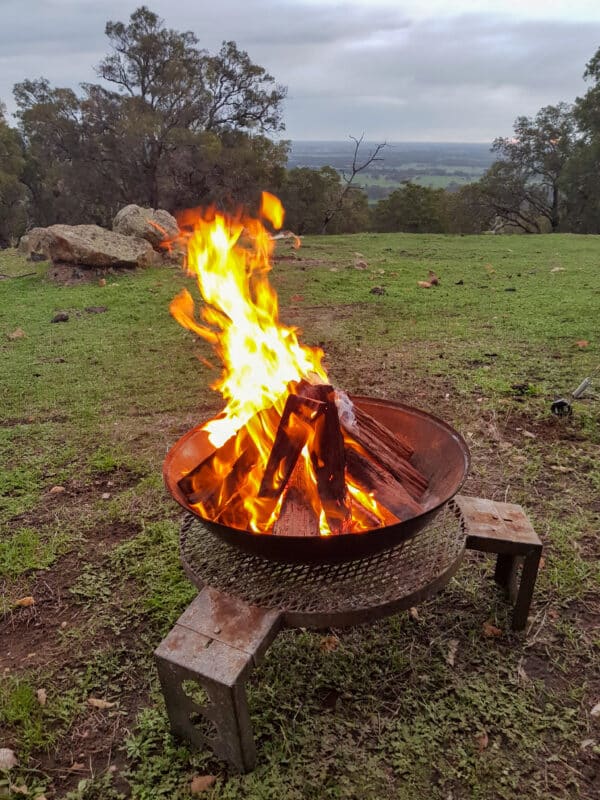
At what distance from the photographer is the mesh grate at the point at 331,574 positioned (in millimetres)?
2205

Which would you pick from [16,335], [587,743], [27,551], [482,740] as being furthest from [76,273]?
[587,743]

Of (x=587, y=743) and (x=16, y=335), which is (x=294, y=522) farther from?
(x=16, y=335)

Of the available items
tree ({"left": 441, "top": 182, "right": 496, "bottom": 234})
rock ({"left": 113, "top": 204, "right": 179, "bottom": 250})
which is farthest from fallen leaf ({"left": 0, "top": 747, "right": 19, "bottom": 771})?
tree ({"left": 441, "top": 182, "right": 496, "bottom": 234})

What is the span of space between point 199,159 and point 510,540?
2156 centimetres

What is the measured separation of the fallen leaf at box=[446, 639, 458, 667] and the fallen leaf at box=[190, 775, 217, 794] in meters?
1.15

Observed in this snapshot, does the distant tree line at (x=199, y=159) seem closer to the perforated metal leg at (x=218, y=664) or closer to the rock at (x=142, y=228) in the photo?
the rock at (x=142, y=228)

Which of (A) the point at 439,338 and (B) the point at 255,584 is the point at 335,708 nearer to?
(B) the point at 255,584

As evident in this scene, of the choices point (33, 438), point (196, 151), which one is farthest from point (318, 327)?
point (196, 151)

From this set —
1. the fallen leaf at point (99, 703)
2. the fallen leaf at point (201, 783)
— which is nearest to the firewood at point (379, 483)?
the fallen leaf at point (201, 783)

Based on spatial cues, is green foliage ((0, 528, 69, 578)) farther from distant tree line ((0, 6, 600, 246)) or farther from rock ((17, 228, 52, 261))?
distant tree line ((0, 6, 600, 246))

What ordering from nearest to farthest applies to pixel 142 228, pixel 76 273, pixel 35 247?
pixel 76 273, pixel 142 228, pixel 35 247

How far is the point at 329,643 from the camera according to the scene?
2732mm

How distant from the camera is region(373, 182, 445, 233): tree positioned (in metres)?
27.7

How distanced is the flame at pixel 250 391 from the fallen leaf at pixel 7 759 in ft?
4.02
